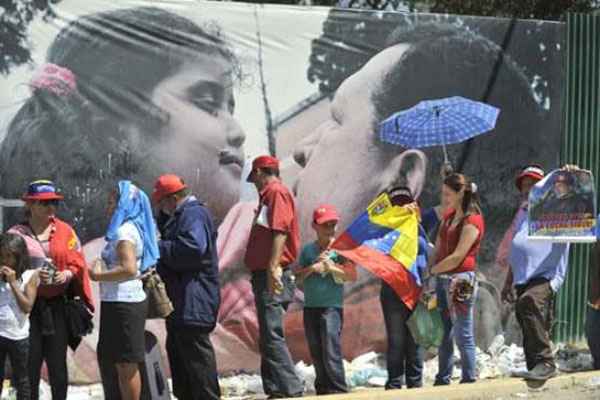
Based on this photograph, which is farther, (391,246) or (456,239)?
(391,246)

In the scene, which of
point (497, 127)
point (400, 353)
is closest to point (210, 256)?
point (400, 353)

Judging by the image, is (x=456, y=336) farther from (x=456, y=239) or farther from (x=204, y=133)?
(x=204, y=133)

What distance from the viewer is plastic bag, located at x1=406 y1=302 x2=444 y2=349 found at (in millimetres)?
8852

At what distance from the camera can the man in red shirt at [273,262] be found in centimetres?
868

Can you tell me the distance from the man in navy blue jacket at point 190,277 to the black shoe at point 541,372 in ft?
8.02

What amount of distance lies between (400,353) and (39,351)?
2736 millimetres

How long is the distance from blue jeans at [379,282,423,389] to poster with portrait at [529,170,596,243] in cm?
113

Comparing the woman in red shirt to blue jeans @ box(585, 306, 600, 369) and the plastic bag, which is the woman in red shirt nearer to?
the plastic bag

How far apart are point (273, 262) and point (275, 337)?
63cm

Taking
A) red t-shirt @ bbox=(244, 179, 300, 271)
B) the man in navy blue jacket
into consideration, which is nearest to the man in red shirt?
red t-shirt @ bbox=(244, 179, 300, 271)

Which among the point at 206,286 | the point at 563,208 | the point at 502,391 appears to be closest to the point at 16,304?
the point at 206,286

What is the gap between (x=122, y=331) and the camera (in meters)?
7.40

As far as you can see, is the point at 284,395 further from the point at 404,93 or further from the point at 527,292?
the point at 404,93

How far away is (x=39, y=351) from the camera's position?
7.85 metres
